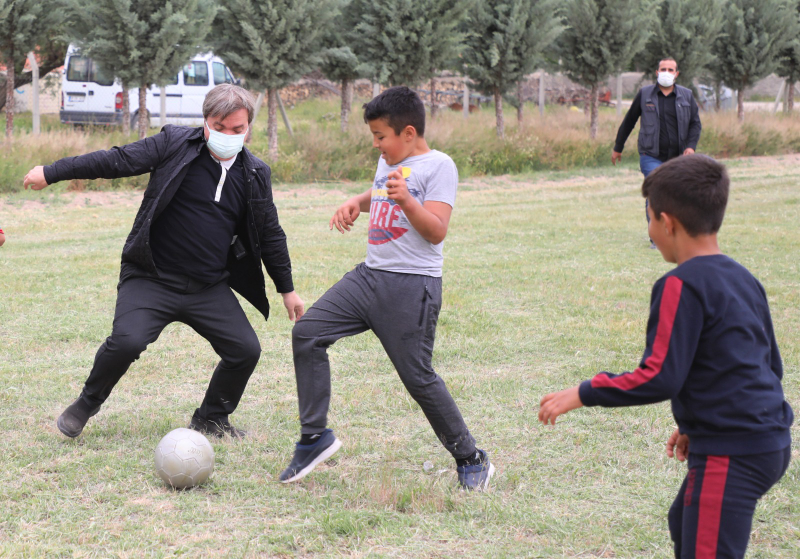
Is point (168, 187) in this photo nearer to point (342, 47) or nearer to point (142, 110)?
point (142, 110)

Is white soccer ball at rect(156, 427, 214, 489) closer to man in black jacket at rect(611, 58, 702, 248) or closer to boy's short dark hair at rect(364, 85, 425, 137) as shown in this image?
boy's short dark hair at rect(364, 85, 425, 137)

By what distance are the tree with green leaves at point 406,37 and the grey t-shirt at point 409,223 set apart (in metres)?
15.2

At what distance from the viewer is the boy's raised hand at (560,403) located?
8.18 ft

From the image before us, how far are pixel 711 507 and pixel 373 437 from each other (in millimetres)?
2449

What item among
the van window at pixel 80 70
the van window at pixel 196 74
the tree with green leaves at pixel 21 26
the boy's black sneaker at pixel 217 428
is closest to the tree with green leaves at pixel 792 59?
the van window at pixel 196 74

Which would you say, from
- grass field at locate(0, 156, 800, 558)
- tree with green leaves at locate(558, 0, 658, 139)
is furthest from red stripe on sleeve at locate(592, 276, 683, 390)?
tree with green leaves at locate(558, 0, 658, 139)

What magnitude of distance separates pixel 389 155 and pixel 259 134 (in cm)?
1868

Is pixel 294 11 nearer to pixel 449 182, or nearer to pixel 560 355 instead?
pixel 560 355

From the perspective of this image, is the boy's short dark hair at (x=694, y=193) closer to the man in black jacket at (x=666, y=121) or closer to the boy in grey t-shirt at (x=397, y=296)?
the boy in grey t-shirt at (x=397, y=296)

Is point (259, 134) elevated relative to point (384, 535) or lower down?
elevated

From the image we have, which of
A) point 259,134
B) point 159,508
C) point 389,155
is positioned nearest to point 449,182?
point 389,155

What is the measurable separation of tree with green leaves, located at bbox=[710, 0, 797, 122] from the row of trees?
0.05 m

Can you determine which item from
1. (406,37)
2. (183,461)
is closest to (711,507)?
(183,461)

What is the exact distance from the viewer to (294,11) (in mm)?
16953
